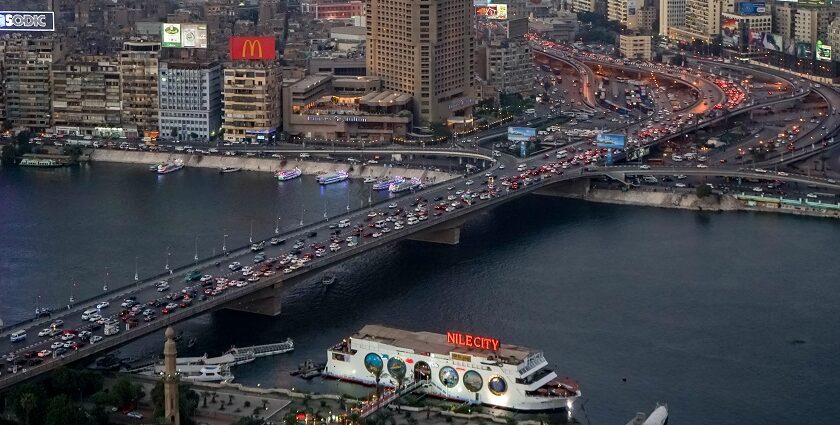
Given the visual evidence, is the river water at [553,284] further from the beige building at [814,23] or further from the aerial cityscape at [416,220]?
the beige building at [814,23]

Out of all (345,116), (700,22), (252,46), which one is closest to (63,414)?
(345,116)

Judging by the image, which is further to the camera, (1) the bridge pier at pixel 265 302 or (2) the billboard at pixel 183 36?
(2) the billboard at pixel 183 36

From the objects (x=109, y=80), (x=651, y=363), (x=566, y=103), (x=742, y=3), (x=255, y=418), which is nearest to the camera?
(x=255, y=418)

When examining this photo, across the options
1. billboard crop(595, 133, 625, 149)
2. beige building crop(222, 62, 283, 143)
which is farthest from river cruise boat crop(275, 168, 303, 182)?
billboard crop(595, 133, 625, 149)

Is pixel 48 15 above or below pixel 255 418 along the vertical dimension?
above

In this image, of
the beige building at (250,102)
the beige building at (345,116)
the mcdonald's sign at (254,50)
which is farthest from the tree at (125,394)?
the mcdonald's sign at (254,50)

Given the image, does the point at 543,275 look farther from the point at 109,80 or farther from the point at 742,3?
the point at 742,3

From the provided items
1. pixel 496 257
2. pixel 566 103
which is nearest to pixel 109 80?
pixel 566 103
